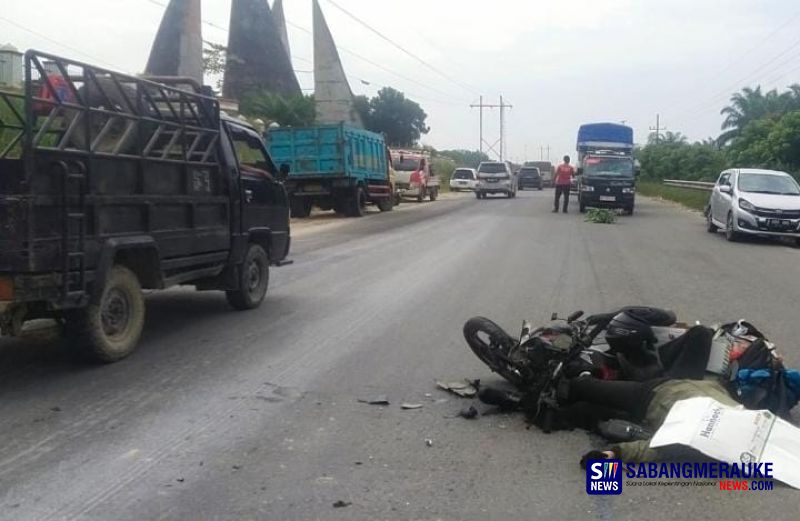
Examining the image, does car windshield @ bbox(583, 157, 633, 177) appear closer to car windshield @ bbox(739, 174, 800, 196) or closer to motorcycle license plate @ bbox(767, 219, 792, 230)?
car windshield @ bbox(739, 174, 800, 196)

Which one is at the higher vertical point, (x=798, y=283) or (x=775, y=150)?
(x=775, y=150)

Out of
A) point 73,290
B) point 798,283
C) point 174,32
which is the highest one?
point 174,32

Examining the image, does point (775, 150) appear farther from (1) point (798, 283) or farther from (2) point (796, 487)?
(2) point (796, 487)

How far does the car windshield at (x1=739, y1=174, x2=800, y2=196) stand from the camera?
694 inches

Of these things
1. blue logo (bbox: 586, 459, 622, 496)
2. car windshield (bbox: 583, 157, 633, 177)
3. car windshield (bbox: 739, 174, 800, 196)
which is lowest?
blue logo (bbox: 586, 459, 622, 496)

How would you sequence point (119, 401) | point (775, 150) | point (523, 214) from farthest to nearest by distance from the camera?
point (775, 150)
point (523, 214)
point (119, 401)

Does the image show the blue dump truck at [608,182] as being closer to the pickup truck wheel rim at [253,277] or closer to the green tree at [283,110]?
the green tree at [283,110]

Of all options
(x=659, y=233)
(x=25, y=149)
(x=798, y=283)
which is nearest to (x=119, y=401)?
(x=25, y=149)

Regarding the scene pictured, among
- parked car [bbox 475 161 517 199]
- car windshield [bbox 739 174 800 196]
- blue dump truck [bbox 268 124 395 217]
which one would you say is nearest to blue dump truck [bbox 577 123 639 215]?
blue dump truck [bbox 268 124 395 217]

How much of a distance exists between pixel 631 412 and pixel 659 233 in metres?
15.8

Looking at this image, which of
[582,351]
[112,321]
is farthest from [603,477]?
[112,321]

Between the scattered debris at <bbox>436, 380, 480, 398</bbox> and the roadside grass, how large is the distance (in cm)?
2629

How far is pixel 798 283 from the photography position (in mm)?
10977

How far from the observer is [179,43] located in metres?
41.8
